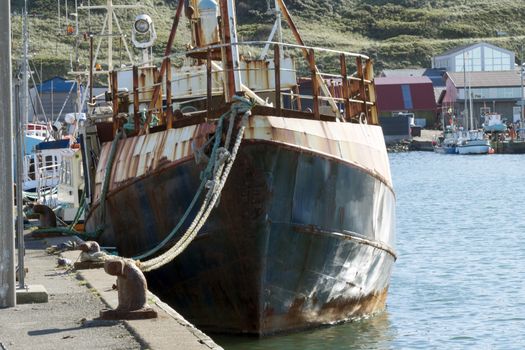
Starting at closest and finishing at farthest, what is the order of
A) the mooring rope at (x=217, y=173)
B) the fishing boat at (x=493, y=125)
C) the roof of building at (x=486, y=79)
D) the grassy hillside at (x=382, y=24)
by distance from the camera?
1. the mooring rope at (x=217, y=173)
2. the fishing boat at (x=493, y=125)
3. the roof of building at (x=486, y=79)
4. the grassy hillside at (x=382, y=24)

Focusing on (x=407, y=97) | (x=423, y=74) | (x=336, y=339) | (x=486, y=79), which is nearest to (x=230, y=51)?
(x=336, y=339)

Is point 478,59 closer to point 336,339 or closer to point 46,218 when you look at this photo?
point 46,218

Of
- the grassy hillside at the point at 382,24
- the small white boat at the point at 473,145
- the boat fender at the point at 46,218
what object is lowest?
the small white boat at the point at 473,145

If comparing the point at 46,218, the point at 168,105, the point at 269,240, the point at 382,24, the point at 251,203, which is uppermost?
the point at 382,24

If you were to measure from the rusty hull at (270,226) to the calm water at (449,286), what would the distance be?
408mm

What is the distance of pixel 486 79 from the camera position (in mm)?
111000

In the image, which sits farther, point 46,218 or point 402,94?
point 402,94

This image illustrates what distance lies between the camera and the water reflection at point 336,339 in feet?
46.9

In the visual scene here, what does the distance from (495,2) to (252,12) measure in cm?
4300

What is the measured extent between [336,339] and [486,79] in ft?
322

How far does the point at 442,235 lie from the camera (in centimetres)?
3281

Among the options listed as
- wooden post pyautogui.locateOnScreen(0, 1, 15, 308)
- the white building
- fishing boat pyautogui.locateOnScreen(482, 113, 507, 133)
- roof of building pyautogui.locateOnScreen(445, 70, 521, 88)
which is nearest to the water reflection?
wooden post pyautogui.locateOnScreen(0, 1, 15, 308)

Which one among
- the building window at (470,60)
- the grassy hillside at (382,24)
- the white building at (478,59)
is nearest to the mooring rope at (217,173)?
the grassy hillside at (382,24)

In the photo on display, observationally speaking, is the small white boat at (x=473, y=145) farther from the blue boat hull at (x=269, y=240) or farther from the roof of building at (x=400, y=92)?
the blue boat hull at (x=269, y=240)
